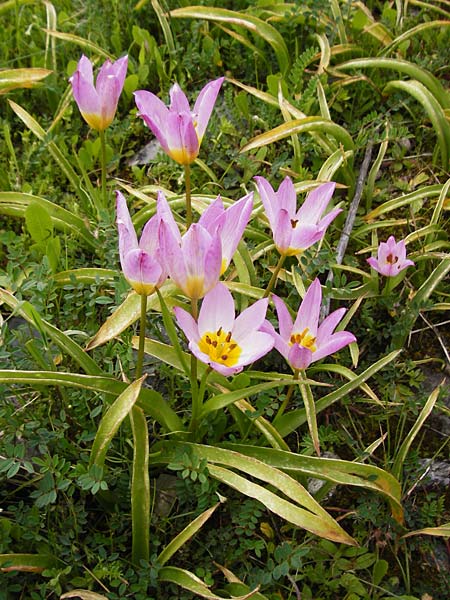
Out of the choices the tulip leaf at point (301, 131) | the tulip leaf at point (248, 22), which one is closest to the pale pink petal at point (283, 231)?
the tulip leaf at point (301, 131)

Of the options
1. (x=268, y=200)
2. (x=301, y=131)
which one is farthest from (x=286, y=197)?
(x=301, y=131)

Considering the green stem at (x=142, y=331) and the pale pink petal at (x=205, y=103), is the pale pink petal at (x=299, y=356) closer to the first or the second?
the green stem at (x=142, y=331)

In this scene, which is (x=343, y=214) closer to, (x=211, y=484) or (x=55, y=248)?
(x=55, y=248)

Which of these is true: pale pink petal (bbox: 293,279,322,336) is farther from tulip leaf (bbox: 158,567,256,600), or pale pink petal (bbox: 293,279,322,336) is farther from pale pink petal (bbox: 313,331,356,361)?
tulip leaf (bbox: 158,567,256,600)

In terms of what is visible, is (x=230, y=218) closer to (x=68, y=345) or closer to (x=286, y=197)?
(x=286, y=197)

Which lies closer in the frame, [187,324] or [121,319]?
[187,324]

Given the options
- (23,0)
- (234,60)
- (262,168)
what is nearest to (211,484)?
(262,168)

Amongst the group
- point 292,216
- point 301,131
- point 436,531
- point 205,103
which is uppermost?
point 205,103
